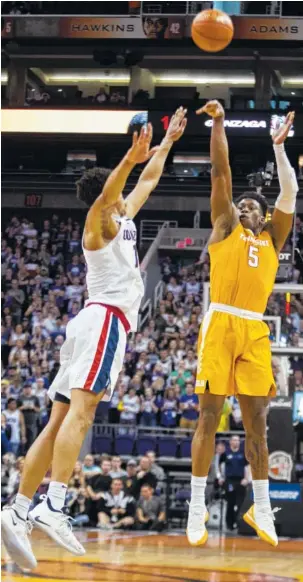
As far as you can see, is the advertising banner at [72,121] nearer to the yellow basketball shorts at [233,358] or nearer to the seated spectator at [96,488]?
the seated spectator at [96,488]

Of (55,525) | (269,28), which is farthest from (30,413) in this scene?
(269,28)

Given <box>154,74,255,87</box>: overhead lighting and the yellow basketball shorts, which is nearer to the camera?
the yellow basketball shorts

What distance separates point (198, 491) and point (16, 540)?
1.59m

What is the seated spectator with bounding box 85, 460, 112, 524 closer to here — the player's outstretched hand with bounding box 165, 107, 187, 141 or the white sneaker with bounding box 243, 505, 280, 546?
the white sneaker with bounding box 243, 505, 280, 546

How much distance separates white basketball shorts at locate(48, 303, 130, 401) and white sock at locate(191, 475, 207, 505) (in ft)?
3.40

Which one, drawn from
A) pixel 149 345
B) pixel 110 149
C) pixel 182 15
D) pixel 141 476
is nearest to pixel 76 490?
pixel 141 476

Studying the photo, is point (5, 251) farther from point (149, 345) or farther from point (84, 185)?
point (84, 185)

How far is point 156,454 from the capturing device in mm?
17672

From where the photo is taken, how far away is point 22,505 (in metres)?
6.61

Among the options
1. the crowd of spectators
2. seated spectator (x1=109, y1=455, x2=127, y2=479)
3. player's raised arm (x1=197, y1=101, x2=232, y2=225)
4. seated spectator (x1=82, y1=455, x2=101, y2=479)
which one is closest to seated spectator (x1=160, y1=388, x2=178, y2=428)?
the crowd of spectators

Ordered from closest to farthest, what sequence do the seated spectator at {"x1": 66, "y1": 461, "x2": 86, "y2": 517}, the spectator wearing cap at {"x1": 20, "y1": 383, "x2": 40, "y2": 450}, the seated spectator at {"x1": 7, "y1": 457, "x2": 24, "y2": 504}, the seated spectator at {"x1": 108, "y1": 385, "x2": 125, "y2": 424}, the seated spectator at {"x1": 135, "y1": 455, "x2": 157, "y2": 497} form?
the seated spectator at {"x1": 135, "y1": 455, "x2": 157, "y2": 497}, the seated spectator at {"x1": 66, "y1": 461, "x2": 86, "y2": 517}, the seated spectator at {"x1": 7, "y1": 457, "x2": 24, "y2": 504}, the spectator wearing cap at {"x1": 20, "y1": 383, "x2": 40, "y2": 450}, the seated spectator at {"x1": 108, "y1": 385, "x2": 125, "y2": 424}

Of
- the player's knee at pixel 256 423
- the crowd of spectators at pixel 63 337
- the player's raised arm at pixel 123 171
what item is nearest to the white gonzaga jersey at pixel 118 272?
the player's raised arm at pixel 123 171

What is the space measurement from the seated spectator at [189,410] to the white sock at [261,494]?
10.3 m

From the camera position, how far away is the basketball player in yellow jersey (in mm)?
7230
